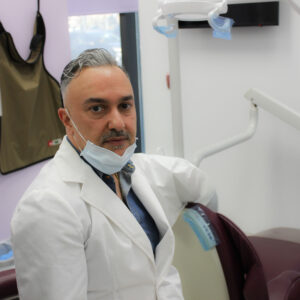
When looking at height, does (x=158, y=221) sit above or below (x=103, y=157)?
below

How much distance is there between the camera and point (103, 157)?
1181 millimetres

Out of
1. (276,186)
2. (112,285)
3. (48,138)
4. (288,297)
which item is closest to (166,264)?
(112,285)

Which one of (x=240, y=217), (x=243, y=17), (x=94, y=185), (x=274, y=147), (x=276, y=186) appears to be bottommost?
(x=240, y=217)

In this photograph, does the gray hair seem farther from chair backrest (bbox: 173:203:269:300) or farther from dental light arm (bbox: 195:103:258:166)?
dental light arm (bbox: 195:103:258:166)

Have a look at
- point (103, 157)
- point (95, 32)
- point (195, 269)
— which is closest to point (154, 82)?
point (95, 32)

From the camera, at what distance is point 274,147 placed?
6.83 ft

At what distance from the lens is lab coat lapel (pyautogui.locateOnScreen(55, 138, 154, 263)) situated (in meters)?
1.17

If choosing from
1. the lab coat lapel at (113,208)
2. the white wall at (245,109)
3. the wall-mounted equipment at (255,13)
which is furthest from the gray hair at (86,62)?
A: the white wall at (245,109)

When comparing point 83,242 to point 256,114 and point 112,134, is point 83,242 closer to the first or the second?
point 112,134

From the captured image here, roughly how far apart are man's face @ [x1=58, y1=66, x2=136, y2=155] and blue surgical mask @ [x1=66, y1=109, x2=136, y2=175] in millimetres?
11

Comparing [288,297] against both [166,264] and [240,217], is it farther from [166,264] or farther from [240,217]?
[240,217]

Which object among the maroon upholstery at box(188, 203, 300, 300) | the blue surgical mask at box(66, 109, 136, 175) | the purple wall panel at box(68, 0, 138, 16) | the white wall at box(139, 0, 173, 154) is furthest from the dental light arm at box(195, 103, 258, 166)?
the purple wall panel at box(68, 0, 138, 16)

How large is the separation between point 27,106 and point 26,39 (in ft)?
1.33

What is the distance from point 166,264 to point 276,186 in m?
0.98
